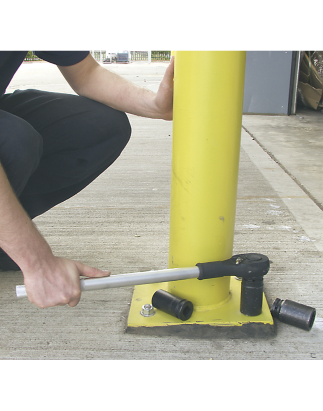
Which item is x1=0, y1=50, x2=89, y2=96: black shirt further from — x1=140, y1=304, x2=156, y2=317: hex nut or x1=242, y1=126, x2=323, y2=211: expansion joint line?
x1=242, y1=126, x2=323, y2=211: expansion joint line

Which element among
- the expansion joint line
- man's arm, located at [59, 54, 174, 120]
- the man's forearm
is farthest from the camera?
the expansion joint line

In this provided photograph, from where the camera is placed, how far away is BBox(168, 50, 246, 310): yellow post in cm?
109

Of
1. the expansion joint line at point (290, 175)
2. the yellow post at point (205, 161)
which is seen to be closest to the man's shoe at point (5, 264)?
the yellow post at point (205, 161)

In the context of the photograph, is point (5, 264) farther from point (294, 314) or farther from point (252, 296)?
point (294, 314)

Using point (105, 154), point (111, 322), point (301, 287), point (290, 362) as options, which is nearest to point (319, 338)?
point (290, 362)

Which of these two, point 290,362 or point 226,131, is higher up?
point 226,131

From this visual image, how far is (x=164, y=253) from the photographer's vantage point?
5.74 feet

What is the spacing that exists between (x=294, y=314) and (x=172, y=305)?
37 cm

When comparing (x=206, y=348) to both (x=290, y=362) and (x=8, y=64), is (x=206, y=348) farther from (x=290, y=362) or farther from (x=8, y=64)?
(x=8, y=64)

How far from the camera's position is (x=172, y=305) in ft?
4.02

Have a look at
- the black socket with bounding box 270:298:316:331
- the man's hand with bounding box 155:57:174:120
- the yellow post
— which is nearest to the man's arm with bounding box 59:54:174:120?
the man's hand with bounding box 155:57:174:120

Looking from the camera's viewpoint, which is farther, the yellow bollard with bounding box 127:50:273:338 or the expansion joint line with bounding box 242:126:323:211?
the expansion joint line with bounding box 242:126:323:211

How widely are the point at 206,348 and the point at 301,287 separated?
1.68 feet

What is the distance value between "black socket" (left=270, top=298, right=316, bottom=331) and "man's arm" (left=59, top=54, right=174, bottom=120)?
73 centimetres
